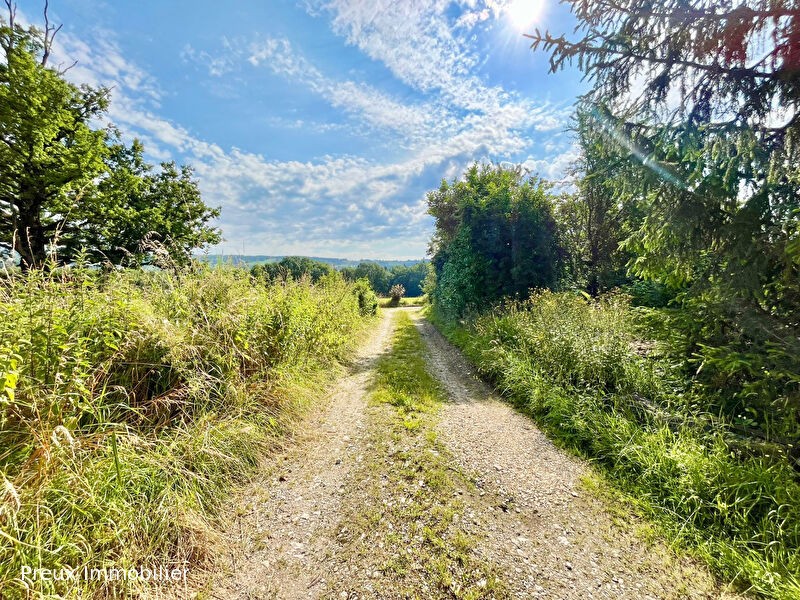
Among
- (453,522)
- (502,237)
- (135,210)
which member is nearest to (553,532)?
(453,522)

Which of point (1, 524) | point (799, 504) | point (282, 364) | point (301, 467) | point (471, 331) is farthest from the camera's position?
point (471, 331)

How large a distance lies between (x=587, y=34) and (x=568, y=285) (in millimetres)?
8270

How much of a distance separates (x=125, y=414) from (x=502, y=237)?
35.7ft

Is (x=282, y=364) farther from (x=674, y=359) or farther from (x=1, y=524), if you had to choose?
(x=674, y=359)

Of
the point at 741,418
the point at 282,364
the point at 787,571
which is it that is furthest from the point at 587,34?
the point at 282,364

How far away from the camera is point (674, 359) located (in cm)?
402

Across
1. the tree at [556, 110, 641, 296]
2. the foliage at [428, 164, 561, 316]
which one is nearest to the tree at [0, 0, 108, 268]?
the foliage at [428, 164, 561, 316]

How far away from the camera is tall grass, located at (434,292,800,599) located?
87.4 inches

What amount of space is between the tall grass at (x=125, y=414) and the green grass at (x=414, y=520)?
4.56 ft

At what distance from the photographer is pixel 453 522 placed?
8.49ft

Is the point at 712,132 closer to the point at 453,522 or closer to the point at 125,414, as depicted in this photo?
the point at 453,522

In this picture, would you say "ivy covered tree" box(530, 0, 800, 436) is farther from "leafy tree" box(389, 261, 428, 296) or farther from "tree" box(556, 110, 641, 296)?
"leafy tree" box(389, 261, 428, 296)

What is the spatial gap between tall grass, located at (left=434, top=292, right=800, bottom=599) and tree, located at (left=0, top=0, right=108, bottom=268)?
50.8 feet

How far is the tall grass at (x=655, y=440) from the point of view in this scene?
2.22 metres
